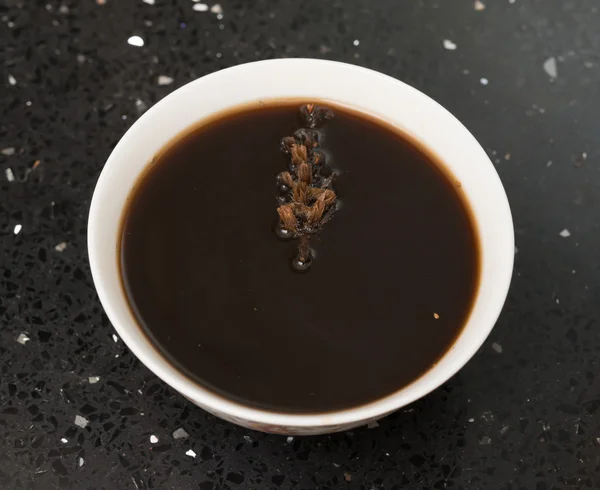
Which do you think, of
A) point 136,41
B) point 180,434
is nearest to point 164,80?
point 136,41

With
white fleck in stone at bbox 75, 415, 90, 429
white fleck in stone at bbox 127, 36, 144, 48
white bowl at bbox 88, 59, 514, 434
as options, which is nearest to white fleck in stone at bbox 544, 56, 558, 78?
white bowl at bbox 88, 59, 514, 434

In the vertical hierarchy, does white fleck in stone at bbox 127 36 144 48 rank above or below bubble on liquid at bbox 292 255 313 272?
above

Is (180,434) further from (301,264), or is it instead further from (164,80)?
(164,80)

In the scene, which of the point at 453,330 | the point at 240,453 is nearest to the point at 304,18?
the point at 453,330

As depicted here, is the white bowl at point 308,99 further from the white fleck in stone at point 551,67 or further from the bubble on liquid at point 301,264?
the white fleck in stone at point 551,67

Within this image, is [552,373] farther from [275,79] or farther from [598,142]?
[275,79]

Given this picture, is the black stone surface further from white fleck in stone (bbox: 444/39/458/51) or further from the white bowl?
the white bowl
